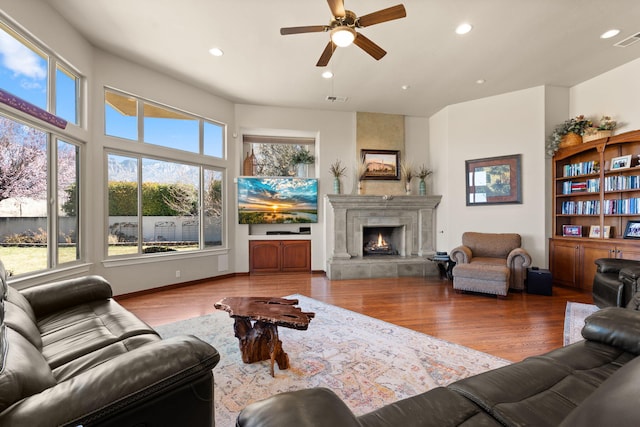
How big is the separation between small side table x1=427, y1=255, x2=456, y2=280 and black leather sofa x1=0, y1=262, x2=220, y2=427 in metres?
4.89

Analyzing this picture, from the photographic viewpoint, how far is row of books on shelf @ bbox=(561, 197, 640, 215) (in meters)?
3.88

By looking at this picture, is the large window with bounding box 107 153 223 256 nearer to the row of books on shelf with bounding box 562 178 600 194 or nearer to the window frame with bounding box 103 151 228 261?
the window frame with bounding box 103 151 228 261

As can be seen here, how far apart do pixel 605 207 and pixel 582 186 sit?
46 centimetres

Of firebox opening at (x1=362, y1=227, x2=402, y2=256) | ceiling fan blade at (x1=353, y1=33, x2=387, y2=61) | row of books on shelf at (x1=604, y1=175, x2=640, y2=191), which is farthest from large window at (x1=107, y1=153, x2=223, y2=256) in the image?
row of books on shelf at (x1=604, y1=175, x2=640, y2=191)

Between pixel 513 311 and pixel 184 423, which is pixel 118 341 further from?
pixel 513 311

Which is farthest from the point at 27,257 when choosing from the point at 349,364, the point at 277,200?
the point at 277,200

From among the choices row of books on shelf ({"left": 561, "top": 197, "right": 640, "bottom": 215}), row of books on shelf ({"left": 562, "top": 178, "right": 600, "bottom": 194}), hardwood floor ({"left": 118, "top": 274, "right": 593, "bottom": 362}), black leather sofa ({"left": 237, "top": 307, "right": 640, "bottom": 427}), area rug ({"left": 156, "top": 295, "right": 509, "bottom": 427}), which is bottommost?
hardwood floor ({"left": 118, "top": 274, "right": 593, "bottom": 362})

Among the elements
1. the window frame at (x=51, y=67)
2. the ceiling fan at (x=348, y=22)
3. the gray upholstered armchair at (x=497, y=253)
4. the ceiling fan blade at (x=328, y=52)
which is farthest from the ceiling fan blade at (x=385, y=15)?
the gray upholstered armchair at (x=497, y=253)

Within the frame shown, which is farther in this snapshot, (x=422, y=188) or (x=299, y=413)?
(x=422, y=188)

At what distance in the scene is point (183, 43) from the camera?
3.60 meters

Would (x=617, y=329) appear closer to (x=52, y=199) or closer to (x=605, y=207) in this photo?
(x=605, y=207)

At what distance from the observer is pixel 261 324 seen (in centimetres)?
225

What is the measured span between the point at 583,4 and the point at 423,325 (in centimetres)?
381

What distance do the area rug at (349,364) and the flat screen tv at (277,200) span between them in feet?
9.54
